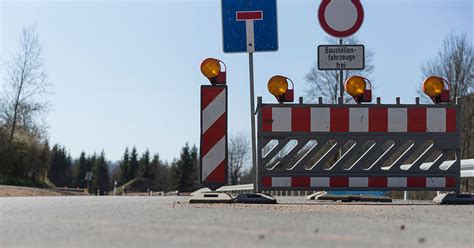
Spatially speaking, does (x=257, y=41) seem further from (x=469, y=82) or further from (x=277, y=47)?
(x=469, y=82)

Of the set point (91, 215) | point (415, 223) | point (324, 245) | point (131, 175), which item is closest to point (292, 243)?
point (324, 245)

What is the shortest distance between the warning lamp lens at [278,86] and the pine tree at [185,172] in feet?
322

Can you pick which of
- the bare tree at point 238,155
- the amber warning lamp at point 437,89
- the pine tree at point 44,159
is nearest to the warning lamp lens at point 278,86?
the amber warning lamp at point 437,89

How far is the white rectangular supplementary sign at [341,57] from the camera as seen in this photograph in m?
10.6

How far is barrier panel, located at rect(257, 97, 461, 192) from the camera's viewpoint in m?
9.98

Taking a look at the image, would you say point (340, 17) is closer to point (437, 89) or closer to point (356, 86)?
point (356, 86)

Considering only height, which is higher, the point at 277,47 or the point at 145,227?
the point at 277,47

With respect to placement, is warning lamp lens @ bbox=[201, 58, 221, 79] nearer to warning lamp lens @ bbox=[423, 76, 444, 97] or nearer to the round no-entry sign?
the round no-entry sign

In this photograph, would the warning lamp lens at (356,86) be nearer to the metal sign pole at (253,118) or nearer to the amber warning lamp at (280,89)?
the amber warning lamp at (280,89)

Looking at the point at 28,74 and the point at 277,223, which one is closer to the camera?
the point at 277,223

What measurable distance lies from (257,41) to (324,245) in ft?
19.9

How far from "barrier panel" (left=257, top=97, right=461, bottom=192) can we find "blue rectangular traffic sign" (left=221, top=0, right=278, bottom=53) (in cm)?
103

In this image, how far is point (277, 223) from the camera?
6230 mm

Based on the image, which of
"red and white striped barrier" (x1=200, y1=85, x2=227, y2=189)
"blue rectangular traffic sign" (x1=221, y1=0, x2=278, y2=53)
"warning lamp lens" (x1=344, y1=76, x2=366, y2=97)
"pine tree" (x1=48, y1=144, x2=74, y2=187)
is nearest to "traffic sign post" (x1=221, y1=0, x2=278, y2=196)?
"blue rectangular traffic sign" (x1=221, y1=0, x2=278, y2=53)
